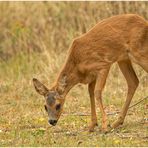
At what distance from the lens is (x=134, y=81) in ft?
36.6

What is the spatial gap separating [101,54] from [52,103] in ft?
4.10

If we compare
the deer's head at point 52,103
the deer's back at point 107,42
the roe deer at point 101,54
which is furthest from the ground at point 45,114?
the deer's back at point 107,42

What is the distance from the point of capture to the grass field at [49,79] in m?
9.73

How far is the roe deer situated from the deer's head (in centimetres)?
2

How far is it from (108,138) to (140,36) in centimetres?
206

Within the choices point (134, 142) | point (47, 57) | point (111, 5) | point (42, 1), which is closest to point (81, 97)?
point (47, 57)

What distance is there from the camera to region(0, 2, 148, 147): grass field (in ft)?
31.9

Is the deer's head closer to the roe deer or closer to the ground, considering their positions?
the roe deer

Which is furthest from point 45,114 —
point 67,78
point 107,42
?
point 107,42

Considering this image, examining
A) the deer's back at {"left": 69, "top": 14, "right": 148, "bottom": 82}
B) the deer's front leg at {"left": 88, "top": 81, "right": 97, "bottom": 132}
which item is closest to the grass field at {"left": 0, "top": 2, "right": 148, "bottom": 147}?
the deer's front leg at {"left": 88, "top": 81, "right": 97, "bottom": 132}

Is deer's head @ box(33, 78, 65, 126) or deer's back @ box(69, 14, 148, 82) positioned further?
deer's back @ box(69, 14, 148, 82)

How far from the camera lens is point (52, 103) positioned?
10.1m

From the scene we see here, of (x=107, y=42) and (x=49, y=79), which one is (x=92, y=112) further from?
(x=49, y=79)

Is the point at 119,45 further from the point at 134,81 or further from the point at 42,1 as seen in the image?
the point at 42,1
